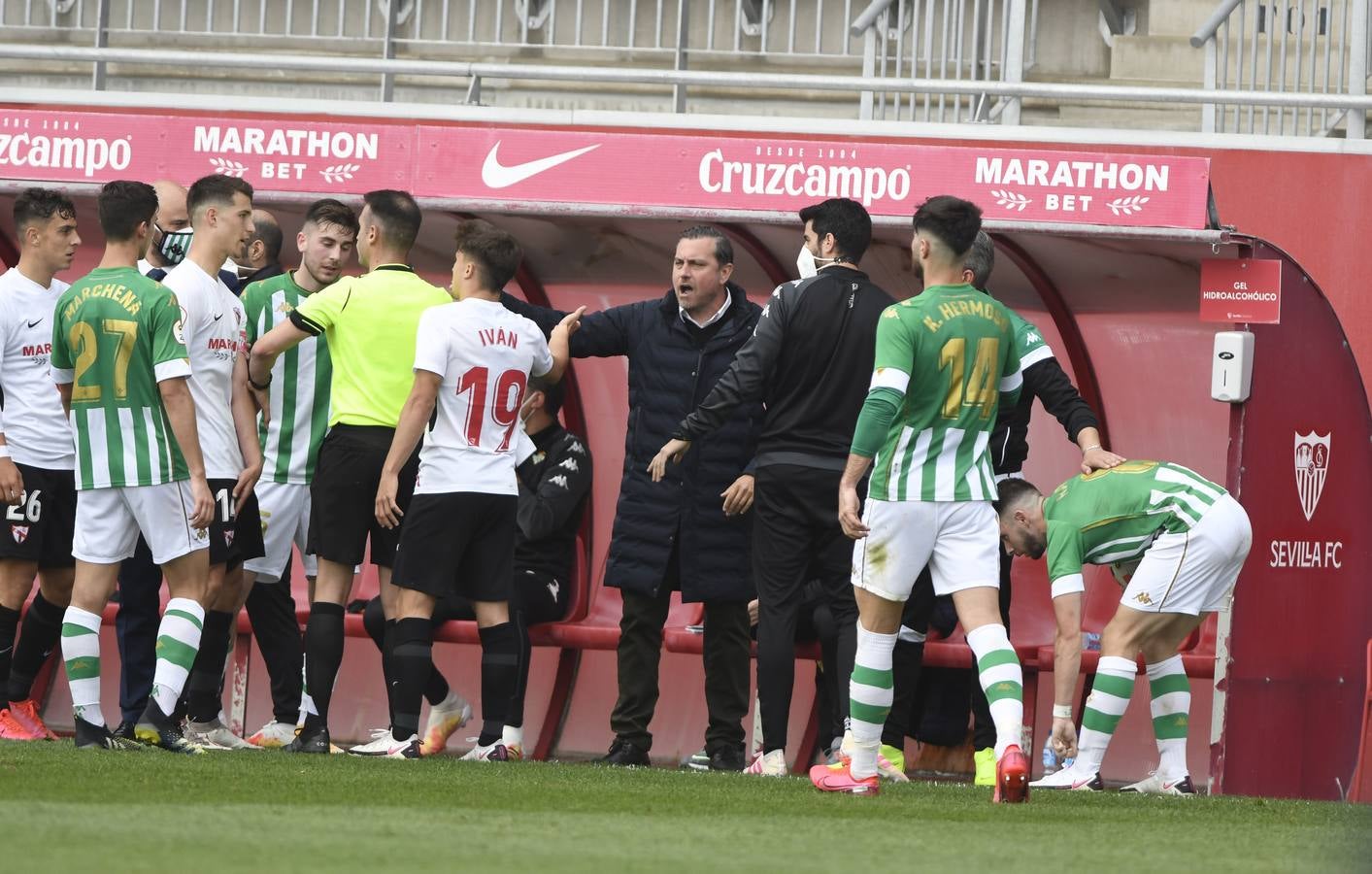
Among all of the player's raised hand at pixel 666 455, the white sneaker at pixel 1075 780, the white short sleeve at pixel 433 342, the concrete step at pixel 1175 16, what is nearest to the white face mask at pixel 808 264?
the player's raised hand at pixel 666 455

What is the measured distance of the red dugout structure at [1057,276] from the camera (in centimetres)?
708

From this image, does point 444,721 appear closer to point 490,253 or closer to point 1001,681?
point 490,253

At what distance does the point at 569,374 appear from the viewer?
8.51 metres

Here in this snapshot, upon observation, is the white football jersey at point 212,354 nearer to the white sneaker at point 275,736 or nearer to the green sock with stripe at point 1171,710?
the white sneaker at point 275,736

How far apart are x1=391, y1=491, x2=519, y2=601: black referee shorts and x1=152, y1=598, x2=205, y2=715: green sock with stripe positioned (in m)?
0.67

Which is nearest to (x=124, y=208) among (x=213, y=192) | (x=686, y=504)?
(x=213, y=192)

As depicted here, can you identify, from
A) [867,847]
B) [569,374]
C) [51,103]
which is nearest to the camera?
[867,847]

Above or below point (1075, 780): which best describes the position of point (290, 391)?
above

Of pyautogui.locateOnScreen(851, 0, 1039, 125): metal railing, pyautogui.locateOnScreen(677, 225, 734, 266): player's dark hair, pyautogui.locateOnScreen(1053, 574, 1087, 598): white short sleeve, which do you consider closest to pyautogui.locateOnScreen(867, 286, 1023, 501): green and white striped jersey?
pyautogui.locateOnScreen(1053, 574, 1087, 598): white short sleeve

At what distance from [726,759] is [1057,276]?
2.35 meters

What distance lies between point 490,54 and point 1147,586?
6462mm

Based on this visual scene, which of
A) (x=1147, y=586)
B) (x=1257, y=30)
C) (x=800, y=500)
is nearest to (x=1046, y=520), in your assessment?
(x=1147, y=586)

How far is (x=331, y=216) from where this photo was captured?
7.25 m

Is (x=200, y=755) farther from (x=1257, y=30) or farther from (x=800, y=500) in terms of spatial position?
(x=1257, y=30)
